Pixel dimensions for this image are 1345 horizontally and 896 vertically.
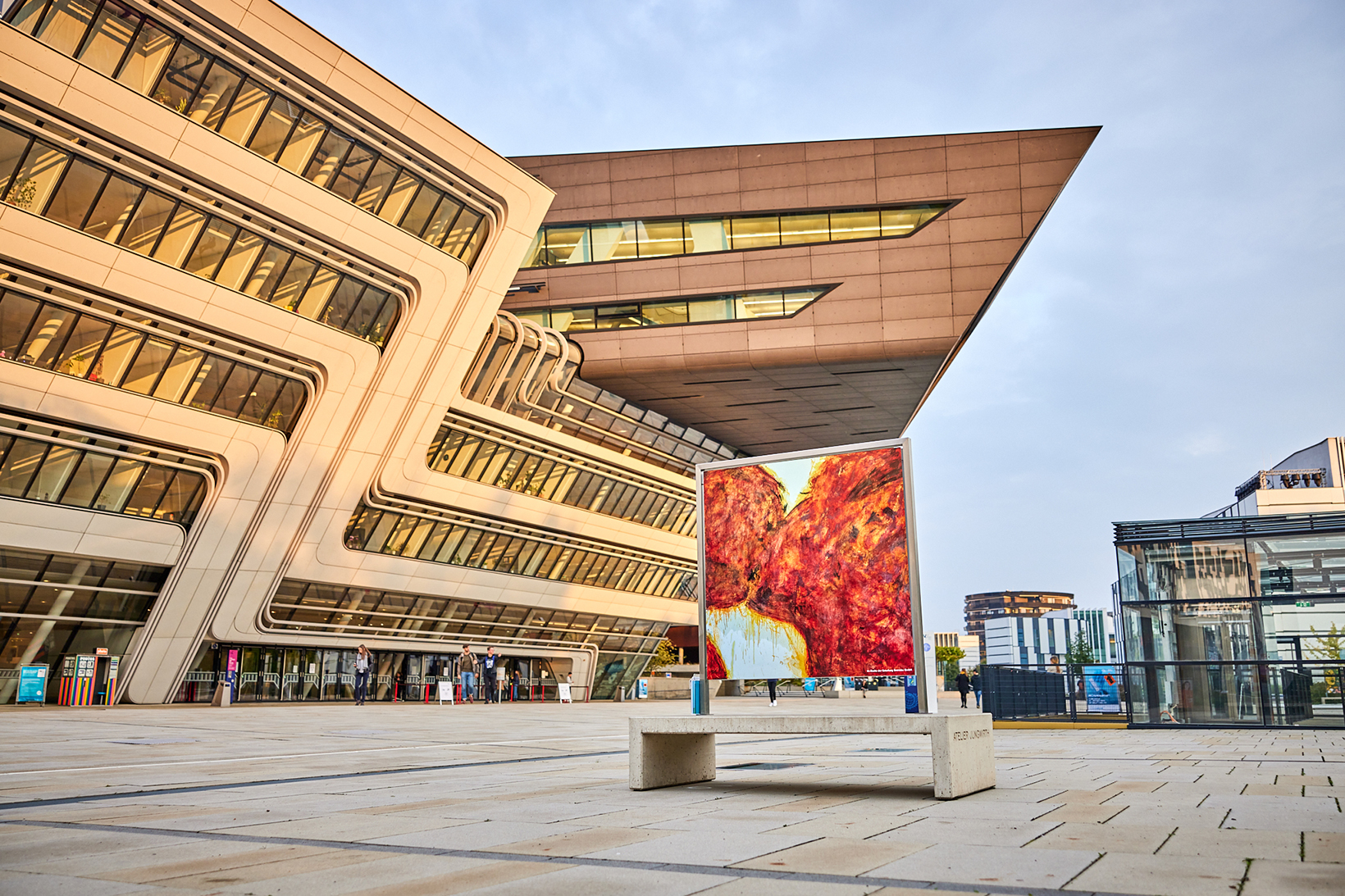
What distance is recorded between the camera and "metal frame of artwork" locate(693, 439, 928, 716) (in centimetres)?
844

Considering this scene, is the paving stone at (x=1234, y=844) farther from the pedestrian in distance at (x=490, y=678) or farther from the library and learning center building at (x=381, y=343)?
the pedestrian in distance at (x=490, y=678)

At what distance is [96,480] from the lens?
28672 millimetres

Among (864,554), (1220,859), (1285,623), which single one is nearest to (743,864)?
(1220,859)

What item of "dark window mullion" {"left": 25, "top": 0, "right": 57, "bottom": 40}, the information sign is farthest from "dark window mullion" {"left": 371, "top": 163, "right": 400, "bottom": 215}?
the information sign

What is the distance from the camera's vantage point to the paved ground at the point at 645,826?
4695 mm

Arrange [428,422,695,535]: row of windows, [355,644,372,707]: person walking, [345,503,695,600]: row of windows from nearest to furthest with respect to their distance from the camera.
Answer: [355,644,372,707]: person walking < [345,503,695,600]: row of windows < [428,422,695,535]: row of windows

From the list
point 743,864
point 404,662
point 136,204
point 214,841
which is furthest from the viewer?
point 404,662

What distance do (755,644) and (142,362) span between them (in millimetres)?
24430

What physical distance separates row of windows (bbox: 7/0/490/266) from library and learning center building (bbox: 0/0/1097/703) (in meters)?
0.08

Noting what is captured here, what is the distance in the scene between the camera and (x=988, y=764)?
8.80 m

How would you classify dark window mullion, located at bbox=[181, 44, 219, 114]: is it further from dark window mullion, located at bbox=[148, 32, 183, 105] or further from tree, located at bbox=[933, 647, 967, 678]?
tree, located at bbox=[933, 647, 967, 678]

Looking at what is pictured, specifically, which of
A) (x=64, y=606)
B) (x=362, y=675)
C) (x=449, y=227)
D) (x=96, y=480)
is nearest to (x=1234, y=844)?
(x=96, y=480)

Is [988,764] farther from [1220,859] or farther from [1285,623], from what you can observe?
[1285,623]

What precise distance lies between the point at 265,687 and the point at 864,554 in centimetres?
3116
